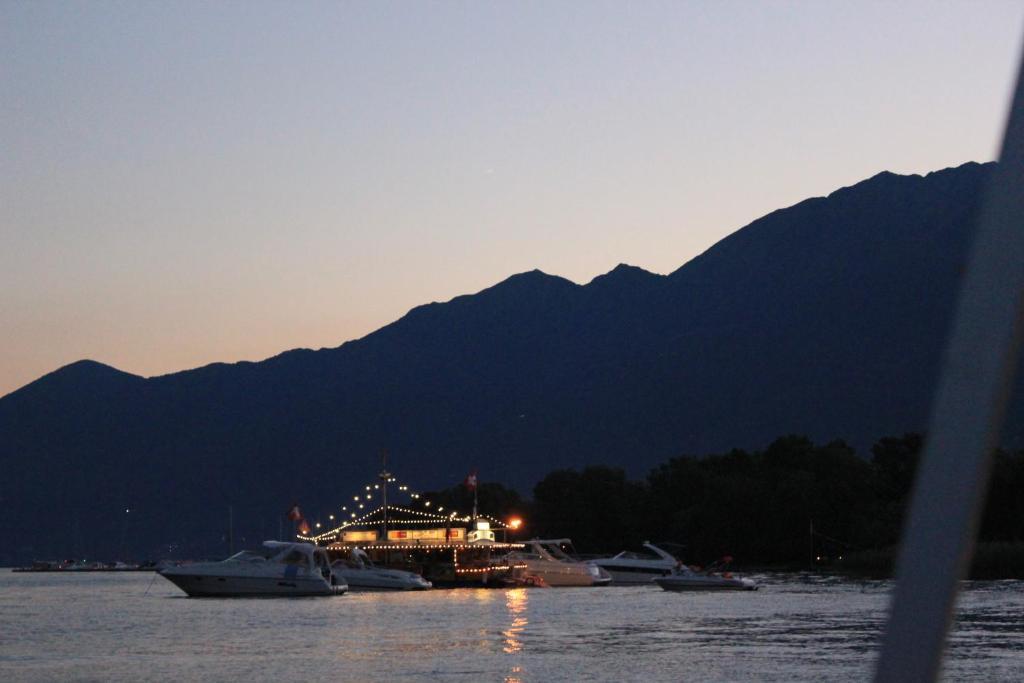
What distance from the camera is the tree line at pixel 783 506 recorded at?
5217 inches

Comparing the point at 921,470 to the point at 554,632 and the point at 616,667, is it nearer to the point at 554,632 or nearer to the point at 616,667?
the point at 616,667

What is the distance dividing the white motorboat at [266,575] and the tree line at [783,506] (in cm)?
5187

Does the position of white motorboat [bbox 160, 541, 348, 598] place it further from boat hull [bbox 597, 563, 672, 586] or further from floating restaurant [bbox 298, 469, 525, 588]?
boat hull [bbox 597, 563, 672, 586]

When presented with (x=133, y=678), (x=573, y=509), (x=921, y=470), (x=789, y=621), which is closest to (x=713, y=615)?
(x=789, y=621)

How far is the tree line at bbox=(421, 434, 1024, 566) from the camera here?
132m

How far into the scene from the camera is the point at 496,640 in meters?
49.4

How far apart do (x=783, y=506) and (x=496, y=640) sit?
98132 mm

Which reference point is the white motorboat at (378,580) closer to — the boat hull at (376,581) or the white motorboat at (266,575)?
the boat hull at (376,581)

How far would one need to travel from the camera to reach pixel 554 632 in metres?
54.1

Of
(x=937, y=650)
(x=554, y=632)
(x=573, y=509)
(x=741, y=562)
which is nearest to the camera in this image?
(x=937, y=650)

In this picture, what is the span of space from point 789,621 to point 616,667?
72.7ft

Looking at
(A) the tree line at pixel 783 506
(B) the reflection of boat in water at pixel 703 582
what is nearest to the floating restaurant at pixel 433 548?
(B) the reflection of boat in water at pixel 703 582

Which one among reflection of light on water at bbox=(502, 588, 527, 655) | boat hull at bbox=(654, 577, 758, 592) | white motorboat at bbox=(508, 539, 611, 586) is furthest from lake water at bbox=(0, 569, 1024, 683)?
white motorboat at bbox=(508, 539, 611, 586)

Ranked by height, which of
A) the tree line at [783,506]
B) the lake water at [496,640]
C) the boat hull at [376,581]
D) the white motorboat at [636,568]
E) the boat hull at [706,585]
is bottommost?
the lake water at [496,640]
